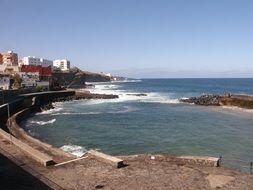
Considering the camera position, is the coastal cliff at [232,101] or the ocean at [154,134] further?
the coastal cliff at [232,101]

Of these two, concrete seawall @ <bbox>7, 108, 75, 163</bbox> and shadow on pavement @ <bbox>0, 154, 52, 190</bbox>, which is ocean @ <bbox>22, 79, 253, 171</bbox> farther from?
shadow on pavement @ <bbox>0, 154, 52, 190</bbox>

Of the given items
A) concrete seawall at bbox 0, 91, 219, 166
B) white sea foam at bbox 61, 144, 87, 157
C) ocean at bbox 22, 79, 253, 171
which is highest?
concrete seawall at bbox 0, 91, 219, 166

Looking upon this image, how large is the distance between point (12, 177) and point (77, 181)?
8.46 feet

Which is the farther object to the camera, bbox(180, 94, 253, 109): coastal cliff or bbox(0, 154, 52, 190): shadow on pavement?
bbox(180, 94, 253, 109): coastal cliff

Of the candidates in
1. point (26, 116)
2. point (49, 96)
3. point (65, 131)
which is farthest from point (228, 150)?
point (49, 96)

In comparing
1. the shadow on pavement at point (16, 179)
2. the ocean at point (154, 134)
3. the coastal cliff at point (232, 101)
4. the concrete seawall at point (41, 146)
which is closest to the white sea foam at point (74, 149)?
the ocean at point (154, 134)

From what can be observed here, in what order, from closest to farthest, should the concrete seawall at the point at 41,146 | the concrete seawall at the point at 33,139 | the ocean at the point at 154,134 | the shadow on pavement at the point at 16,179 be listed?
1. the shadow on pavement at the point at 16,179
2. the concrete seawall at the point at 33,139
3. the concrete seawall at the point at 41,146
4. the ocean at the point at 154,134

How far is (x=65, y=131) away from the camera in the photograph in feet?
107

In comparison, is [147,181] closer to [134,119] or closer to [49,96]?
[134,119]

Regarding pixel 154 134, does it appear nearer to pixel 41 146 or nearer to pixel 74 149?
pixel 74 149

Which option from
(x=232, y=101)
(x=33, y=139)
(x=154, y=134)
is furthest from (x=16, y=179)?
(x=232, y=101)

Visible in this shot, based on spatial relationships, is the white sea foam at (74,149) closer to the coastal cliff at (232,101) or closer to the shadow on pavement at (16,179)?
the shadow on pavement at (16,179)

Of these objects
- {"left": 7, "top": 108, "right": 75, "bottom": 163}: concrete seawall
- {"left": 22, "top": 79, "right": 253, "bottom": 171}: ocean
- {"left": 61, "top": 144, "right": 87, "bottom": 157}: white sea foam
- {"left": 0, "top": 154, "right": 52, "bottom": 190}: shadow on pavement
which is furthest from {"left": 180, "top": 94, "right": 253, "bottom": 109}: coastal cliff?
{"left": 0, "top": 154, "right": 52, "bottom": 190}: shadow on pavement

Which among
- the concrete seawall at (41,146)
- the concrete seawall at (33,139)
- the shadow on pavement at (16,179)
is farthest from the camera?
the concrete seawall at (41,146)
